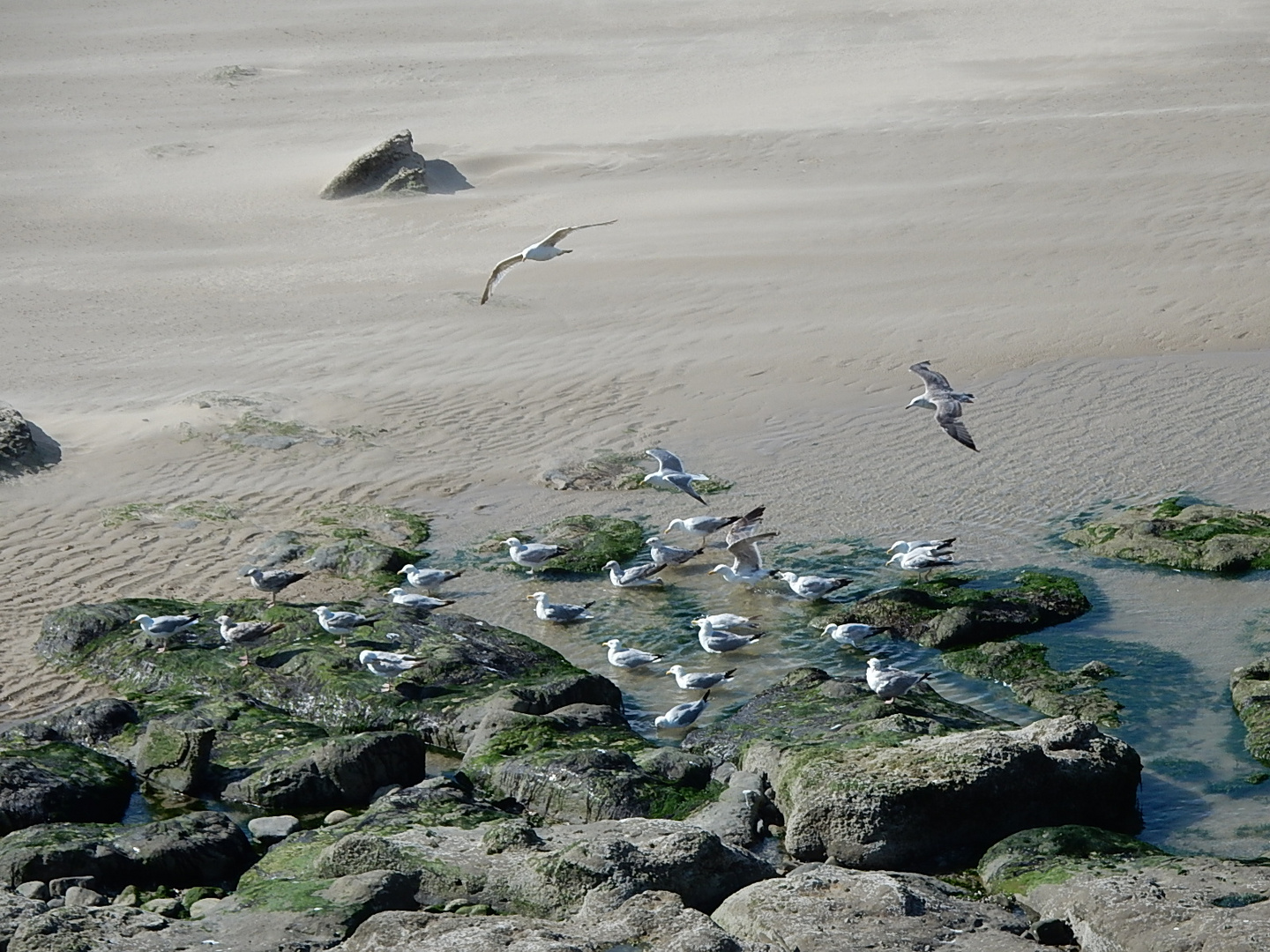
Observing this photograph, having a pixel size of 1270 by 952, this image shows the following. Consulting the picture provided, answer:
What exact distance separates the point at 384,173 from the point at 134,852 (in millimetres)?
17834

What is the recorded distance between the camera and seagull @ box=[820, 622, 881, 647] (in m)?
11.5

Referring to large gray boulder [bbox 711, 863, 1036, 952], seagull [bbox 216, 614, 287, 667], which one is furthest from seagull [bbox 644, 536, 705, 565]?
large gray boulder [bbox 711, 863, 1036, 952]

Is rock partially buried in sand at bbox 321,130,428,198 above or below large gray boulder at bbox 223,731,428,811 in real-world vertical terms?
above

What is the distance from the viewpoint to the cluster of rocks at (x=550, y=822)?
7.43 meters

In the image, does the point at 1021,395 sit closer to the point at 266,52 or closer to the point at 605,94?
the point at 605,94

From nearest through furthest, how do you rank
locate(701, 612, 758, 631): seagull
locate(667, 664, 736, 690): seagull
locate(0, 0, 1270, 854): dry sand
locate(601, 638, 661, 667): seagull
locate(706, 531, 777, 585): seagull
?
locate(667, 664, 736, 690): seagull, locate(601, 638, 661, 667): seagull, locate(701, 612, 758, 631): seagull, locate(706, 531, 777, 585): seagull, locate(0, 0, 1270, 854): dry sand

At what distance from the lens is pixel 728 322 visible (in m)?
19.0

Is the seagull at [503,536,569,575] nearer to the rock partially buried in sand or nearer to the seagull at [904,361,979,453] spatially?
the seagull at [904,361,979,453]

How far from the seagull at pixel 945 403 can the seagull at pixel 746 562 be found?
1.72 m

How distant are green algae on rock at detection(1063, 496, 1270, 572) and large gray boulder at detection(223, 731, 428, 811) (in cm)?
653

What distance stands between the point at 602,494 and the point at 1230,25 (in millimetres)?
23477

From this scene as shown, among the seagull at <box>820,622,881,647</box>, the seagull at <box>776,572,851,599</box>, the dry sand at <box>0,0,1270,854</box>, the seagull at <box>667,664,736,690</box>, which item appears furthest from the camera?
the dry sand at <box>0,0,1270,854</box>

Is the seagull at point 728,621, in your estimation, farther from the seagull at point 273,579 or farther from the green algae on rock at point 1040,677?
the seagull at point 273,579

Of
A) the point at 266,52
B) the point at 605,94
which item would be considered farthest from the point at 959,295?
the point at 266,52
